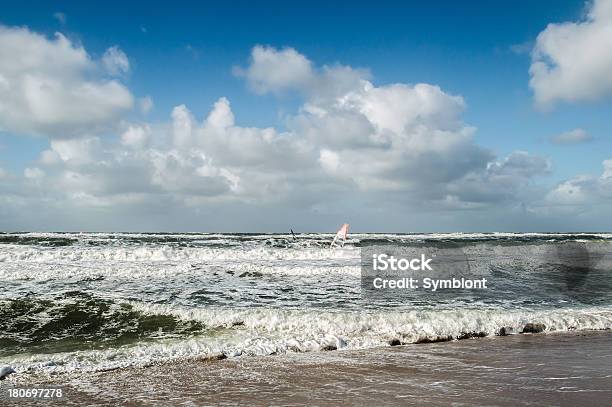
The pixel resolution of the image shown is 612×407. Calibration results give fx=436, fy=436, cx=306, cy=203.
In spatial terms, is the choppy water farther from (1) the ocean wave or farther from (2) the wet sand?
(2) the wet sand

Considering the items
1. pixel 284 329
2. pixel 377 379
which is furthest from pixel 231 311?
pixel 377 379

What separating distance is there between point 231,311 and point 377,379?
5.09 metres

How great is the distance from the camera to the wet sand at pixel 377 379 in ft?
16.4

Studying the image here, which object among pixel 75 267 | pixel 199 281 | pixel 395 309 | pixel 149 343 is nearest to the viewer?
pixel 149 343

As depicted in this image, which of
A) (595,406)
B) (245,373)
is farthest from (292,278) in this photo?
(595,406)

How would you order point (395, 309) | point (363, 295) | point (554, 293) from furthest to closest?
point (554, 293)
point (363, 295)
point (395, 309)

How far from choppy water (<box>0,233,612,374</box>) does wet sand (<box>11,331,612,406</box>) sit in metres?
0.71

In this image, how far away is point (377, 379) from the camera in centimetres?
574

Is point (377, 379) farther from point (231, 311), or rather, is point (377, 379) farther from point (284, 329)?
point (231, 311)

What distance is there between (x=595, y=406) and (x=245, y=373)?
423 centimetres

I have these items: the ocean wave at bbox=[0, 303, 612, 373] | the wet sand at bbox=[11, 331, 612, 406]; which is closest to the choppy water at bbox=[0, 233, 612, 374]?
the ocean wave at bbox=[0, 303, 612, 373]

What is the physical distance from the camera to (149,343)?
7824mm

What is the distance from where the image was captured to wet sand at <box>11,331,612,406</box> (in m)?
5.01

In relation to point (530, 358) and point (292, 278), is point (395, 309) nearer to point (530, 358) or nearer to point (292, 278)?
point (530, 358)
